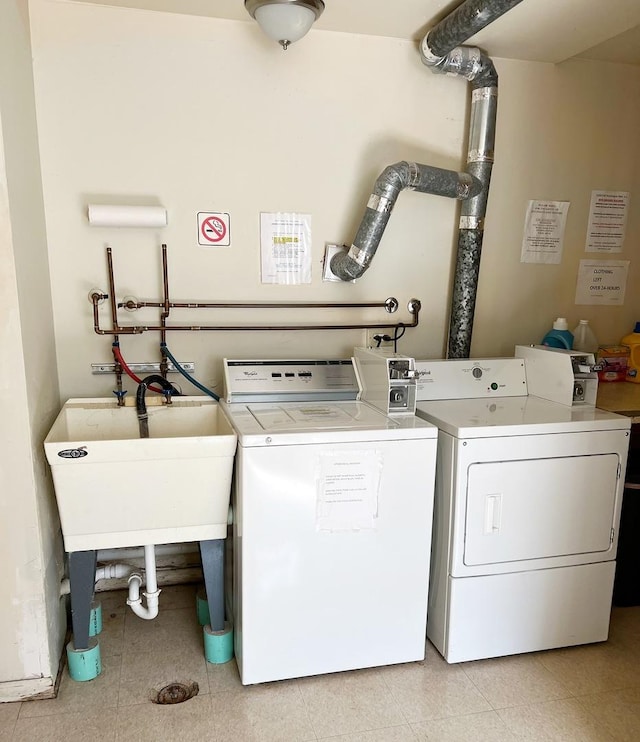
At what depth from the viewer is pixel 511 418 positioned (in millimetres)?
2139

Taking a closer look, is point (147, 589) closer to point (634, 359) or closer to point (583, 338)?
point (583, 338)

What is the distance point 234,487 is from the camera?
2.01m

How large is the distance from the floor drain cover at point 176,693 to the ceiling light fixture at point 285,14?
231 centimetres

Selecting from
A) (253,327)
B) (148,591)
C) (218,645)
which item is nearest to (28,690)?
(148,591)

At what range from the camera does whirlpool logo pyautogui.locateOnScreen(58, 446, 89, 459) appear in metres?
1.76

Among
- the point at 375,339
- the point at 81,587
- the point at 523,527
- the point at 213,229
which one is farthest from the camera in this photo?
the point at 375,339

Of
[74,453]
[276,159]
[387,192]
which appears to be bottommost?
[74,453]

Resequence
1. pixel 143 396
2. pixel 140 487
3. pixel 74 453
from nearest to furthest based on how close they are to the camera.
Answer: pixel 74 453 → pixel 140 487 → pixel 143 396

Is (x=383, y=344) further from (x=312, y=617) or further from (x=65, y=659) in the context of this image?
Result: (x=65, y=659)

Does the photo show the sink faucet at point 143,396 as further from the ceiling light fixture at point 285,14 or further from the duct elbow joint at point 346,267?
the ceiling light fixture at point 285,14

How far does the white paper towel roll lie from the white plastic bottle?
2.00 m

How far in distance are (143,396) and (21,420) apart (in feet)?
1.61

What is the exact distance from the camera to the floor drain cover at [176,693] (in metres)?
1.94

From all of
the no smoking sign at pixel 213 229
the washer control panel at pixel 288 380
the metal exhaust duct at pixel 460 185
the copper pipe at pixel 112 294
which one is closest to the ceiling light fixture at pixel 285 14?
the metal exhaust duct at pixel 460 185
